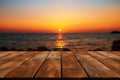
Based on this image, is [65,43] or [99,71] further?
[65,43]

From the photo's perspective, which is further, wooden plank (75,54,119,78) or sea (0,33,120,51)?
sea (0,33,120,51)

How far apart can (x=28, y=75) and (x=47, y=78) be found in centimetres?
22

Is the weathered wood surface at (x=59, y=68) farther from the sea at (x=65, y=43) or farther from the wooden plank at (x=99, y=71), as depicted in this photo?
the sea at (x=65, y=43)

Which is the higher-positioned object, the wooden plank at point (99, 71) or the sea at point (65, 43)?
the wooden plank at point (99, 71)

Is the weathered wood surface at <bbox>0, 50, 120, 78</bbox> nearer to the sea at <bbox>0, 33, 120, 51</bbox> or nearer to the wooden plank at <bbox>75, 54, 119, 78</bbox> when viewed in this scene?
the wooden plank at <bbox>75, 54, 119, 78</bbox>

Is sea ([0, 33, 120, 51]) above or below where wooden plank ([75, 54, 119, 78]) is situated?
below

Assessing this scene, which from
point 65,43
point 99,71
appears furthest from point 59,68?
point 65,43

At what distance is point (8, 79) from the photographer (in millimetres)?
1498

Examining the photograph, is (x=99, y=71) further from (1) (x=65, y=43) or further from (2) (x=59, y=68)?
(1) (x=65, y=43)

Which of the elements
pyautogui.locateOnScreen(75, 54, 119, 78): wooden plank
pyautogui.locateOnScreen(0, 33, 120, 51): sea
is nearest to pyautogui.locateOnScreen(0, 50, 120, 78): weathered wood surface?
pyautogui.locateOnScreen(75, 54, 119, 78): wooden plank

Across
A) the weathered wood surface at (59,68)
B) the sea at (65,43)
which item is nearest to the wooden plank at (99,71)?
the weathered wood surface at (59,68)

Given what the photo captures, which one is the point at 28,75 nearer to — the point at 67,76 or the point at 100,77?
the point at 67,76

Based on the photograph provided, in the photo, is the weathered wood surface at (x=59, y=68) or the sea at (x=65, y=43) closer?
the weathered wood surface at (x=59, y=68)

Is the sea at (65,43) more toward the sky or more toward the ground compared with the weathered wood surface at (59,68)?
more toward the ground
